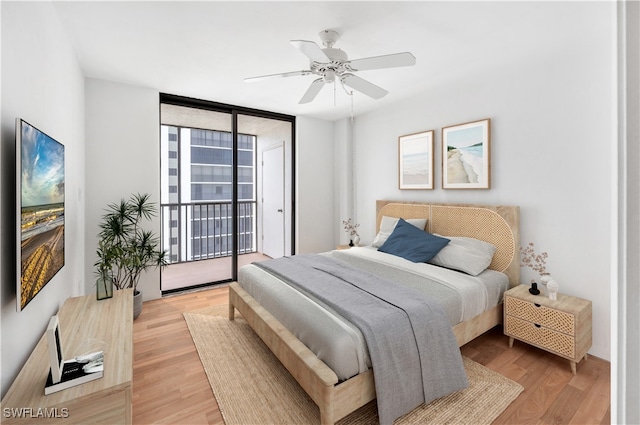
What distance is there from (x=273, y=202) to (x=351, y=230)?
1.76m

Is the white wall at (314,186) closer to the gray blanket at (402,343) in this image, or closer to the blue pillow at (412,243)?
the blue pillow at (412,243)

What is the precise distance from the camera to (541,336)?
7.61ft

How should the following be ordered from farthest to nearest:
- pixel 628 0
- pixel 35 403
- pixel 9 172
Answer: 1. pixel 9 172
2. pixel 35 403
3. pixel 628 0

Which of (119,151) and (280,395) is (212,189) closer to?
(119,151)

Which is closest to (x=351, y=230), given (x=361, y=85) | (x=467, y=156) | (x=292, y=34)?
(x=467, y=156)

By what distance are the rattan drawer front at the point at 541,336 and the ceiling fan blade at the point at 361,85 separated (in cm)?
223

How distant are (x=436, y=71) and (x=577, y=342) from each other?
2.61 metres

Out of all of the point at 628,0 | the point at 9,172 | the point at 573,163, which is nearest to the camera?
the point at 628,0

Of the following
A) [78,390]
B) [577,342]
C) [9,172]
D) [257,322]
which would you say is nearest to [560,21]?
[577,342]

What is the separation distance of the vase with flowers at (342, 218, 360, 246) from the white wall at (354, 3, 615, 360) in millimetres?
1527

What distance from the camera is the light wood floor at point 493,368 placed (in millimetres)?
1823

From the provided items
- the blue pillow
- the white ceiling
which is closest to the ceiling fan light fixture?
the white ceiling

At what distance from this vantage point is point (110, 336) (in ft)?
5.84

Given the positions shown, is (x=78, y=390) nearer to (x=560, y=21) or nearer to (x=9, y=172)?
(x=9, y=172)
